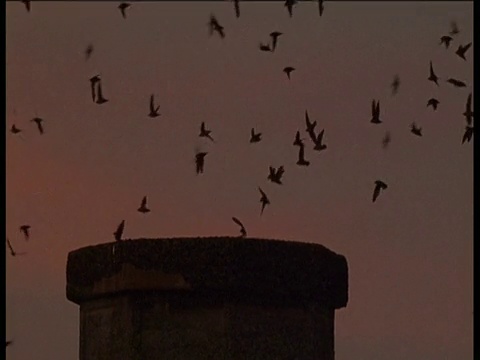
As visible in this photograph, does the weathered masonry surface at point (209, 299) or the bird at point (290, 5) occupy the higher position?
the bird at point (290, 5)

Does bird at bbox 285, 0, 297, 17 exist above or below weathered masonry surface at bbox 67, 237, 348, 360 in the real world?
above

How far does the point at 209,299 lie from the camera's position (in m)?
8.20

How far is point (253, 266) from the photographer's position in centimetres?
819

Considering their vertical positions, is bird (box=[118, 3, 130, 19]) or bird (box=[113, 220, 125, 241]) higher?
bird (box=[118, 3, 130, 19])

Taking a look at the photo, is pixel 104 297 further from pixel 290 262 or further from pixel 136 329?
pixel 290 262

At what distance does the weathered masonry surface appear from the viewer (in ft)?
26.8

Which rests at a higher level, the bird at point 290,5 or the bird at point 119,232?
the bird at point 290,5

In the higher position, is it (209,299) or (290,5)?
(290,5)

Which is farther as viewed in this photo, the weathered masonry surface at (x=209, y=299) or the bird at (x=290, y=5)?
Result: the bird at (x=290, y=5)

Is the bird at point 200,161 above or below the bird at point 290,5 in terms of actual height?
below

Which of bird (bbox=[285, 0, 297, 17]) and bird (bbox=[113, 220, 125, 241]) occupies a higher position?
bird (bbox=[285, 0, 297, 17])

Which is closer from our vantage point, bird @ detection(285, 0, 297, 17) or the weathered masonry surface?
the weathered masonry surface

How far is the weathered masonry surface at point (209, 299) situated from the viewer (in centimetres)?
816

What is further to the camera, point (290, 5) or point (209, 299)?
point (290, 5)
